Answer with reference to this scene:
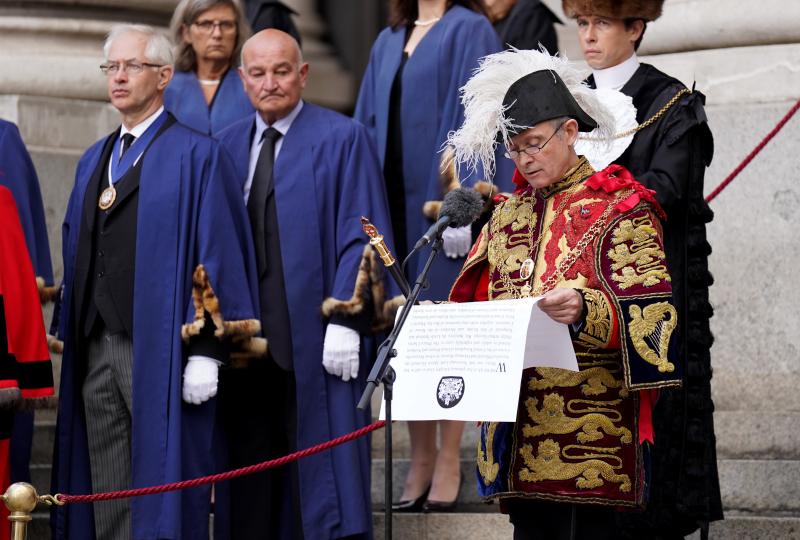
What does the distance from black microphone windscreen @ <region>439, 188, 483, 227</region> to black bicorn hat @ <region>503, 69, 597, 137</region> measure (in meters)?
0.24

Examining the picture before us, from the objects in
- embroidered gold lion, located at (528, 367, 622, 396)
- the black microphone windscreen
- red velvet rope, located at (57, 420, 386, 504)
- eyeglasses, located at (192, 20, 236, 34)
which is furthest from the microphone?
eyeglasses, located at (192, 20, 236, 34)

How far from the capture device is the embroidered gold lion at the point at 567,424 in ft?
16.7

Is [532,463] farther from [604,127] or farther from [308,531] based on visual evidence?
[308,531]

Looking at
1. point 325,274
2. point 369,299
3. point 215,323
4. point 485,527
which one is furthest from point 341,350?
point 485,527

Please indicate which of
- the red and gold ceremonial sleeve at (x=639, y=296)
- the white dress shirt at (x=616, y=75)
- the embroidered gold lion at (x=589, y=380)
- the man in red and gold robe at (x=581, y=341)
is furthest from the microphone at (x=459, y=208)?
the white dress shirt at (x=616, y=75)

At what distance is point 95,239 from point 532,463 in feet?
7.41

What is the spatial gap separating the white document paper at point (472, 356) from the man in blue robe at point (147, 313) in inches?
63.7

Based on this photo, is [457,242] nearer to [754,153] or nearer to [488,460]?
[754,153]

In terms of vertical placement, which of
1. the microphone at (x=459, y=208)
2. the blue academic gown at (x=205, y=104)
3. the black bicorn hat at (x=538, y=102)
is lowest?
the microphone at (x=459, y=208)

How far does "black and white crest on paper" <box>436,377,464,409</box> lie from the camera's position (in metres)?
4.93

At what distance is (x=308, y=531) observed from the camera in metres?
6.71

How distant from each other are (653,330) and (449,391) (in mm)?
584

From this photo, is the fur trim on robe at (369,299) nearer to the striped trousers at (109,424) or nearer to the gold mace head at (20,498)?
the striped trousers at (109,424)

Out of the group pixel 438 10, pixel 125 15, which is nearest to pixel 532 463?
pixel 438 10
